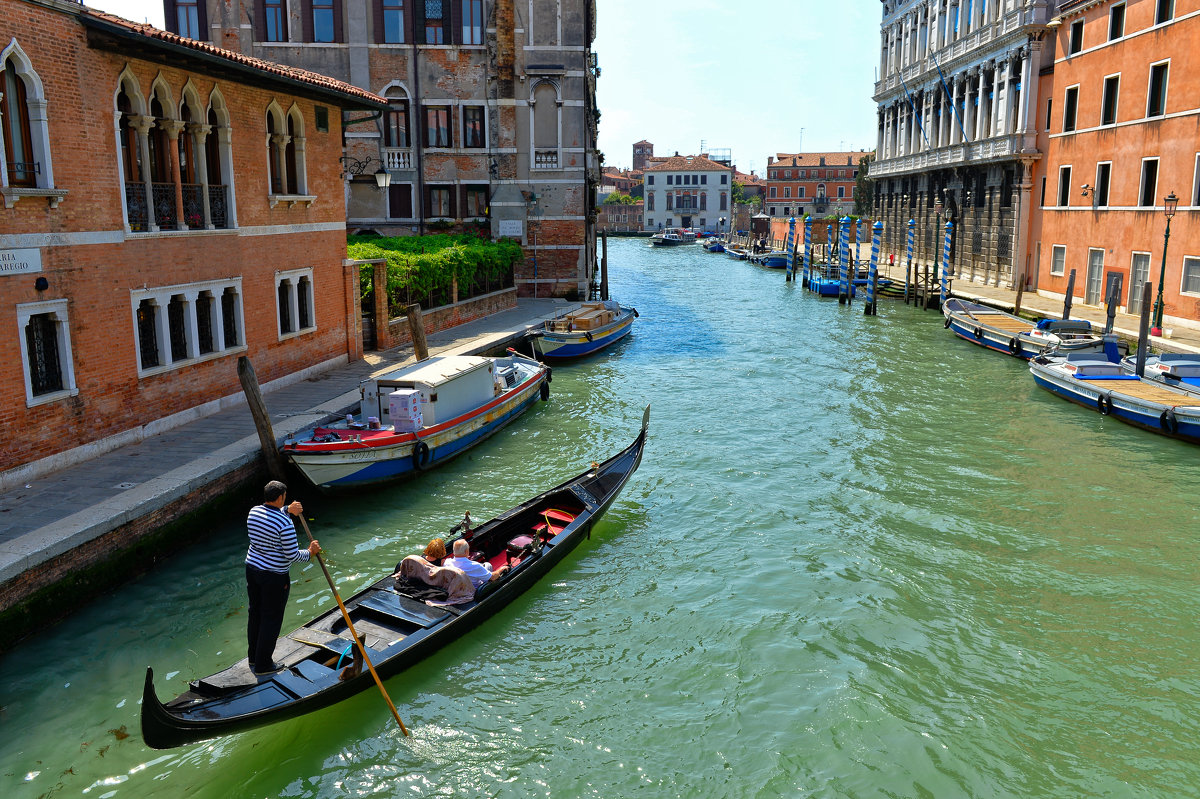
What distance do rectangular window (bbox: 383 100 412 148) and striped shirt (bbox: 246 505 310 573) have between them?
24.0 metres

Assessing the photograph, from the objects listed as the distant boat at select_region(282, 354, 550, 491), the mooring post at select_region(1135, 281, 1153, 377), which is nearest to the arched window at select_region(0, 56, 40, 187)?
the distant boat at select_region(282, 354, 550, 491)

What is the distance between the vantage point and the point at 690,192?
4104 inches

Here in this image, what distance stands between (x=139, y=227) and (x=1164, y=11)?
79.0 feet

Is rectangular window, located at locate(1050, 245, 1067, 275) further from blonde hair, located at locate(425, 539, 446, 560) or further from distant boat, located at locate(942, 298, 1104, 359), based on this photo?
blonde hair, located at locate(425, 539, 446, 560)

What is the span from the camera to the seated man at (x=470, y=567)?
8.36 m

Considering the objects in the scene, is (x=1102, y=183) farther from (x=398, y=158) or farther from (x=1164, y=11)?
(x=398, y=158)

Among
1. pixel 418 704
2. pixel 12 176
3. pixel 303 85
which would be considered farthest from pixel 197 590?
pixel 303 85

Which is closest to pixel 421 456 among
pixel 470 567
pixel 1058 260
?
pixel 470 567

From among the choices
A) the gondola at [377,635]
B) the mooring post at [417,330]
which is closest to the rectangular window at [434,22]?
the mooring post at [417,330]

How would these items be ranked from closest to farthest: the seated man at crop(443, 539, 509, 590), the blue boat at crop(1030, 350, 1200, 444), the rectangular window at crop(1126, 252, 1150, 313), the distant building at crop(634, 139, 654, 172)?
the seated man at crop(443, 539, 509, 590) → the blue boat at crop(1030, 350, 1200, 444) → the rectangular window at crop(1126, 252, 1150, 313) → the distant building at crop(634, 139, 654, 172)

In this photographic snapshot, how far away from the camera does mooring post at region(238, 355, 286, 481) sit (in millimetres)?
10930

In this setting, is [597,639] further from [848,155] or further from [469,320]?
[848,155]

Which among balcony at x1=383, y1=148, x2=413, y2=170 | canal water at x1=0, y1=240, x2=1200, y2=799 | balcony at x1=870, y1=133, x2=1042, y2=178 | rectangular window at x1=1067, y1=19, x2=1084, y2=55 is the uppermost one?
rectangular window at x1=1067, y1=19, x2=1084, y2=55

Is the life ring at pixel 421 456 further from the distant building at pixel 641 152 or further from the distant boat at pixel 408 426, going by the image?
the distant building at pixel 641 152
